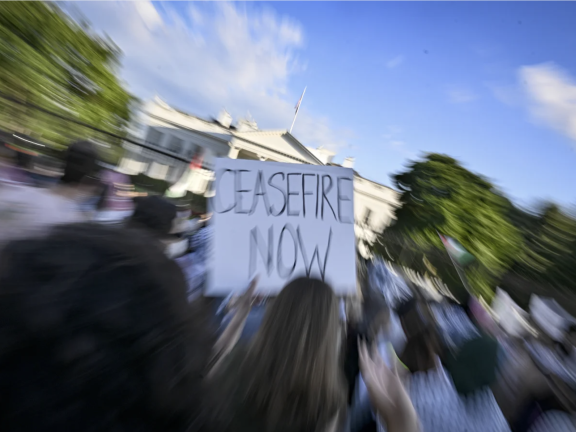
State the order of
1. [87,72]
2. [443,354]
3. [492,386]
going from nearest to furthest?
1. [492,386]
2. [443,354]
3. [87,72]

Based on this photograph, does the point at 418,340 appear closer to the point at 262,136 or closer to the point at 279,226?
the point at 279,226

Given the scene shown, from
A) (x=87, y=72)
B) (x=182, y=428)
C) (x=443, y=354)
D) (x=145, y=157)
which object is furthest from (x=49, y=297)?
(x=87, y=72)

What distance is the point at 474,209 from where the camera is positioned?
49.6 ft

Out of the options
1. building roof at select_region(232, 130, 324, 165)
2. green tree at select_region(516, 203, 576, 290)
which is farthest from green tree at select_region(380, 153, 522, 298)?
building roof at select_region(232, 130, 324, 165)

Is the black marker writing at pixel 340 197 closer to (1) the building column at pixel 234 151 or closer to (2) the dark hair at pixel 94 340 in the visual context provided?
(2) the dark hair at pixel 94 340

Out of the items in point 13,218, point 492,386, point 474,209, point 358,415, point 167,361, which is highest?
point 474,209

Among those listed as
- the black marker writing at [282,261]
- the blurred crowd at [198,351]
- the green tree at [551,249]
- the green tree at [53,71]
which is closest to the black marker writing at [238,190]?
the black marker writing at [282,261]

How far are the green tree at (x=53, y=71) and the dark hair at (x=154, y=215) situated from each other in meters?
7.49

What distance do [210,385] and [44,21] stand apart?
58.2 feet

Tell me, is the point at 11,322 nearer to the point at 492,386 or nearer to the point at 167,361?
the point at 167,361

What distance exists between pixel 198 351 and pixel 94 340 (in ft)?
0.77

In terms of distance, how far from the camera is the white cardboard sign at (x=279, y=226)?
6.30 feet

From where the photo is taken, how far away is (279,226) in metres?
2.05

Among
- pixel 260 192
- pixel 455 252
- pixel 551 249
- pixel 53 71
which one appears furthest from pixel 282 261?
pixel 53 71
